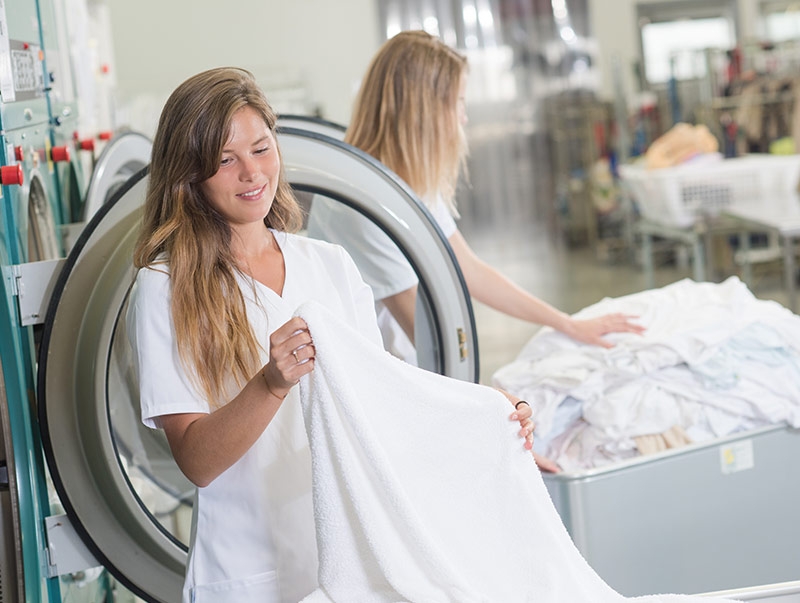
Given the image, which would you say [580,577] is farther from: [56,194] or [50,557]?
[56,194]

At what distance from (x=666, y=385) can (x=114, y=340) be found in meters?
1.15

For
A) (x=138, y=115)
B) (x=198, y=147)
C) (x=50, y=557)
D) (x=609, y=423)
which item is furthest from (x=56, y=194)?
(x=138, y=115)

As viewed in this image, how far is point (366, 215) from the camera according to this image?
80.0 inches

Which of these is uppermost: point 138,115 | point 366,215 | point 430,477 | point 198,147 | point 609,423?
point 138,115

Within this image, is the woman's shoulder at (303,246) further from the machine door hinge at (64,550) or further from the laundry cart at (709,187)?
the laundry cart at (709,187)

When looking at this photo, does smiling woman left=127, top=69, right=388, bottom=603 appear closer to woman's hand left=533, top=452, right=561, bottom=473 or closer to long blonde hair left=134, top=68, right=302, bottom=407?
long blonde hair left=134, top=68, right=302, bottom=407

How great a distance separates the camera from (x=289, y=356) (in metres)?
1.21

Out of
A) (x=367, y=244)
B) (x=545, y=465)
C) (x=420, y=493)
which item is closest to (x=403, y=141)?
(x=367, y=244)

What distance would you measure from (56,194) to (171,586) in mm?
954

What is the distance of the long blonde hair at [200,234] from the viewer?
4.37ft

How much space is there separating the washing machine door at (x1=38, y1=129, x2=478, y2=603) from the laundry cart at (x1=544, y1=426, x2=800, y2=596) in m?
0.52

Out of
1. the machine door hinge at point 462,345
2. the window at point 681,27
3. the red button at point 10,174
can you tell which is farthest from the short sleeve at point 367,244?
the window at point 681,27

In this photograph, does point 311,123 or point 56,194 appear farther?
point 311,123

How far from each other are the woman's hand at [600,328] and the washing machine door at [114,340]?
0.41 m
